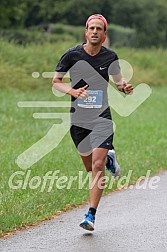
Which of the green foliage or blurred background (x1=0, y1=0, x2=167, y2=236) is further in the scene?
the green foliage

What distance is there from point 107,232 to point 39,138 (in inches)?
326

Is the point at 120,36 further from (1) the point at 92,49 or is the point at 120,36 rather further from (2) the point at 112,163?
(1) the point at 92,49

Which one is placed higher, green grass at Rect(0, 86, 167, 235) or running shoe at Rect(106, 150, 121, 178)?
running shoe at Rect(106, 150, 121, 178)

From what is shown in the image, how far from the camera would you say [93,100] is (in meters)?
7.77

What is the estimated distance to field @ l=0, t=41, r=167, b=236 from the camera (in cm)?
894

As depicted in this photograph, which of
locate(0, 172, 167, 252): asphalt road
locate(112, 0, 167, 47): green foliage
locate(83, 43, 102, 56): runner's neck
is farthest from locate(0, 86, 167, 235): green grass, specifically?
locate(112, 0, 167, 47): green foliage

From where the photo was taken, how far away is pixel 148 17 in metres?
70.4

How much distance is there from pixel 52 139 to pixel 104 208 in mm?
6470

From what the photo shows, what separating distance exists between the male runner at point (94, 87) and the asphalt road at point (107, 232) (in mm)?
459

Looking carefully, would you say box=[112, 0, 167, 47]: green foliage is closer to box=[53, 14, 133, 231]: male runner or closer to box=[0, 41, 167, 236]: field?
box=[0, 41, 167, 236]: field

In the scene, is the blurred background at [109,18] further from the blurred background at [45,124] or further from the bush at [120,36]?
the blurred background at [45,124]

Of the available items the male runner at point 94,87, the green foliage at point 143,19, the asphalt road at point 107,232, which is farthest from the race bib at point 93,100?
the green foliage at point 143,19

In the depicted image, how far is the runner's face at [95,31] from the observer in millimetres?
7777

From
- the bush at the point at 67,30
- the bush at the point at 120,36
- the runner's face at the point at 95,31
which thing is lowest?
the bush at the point at 120,36
